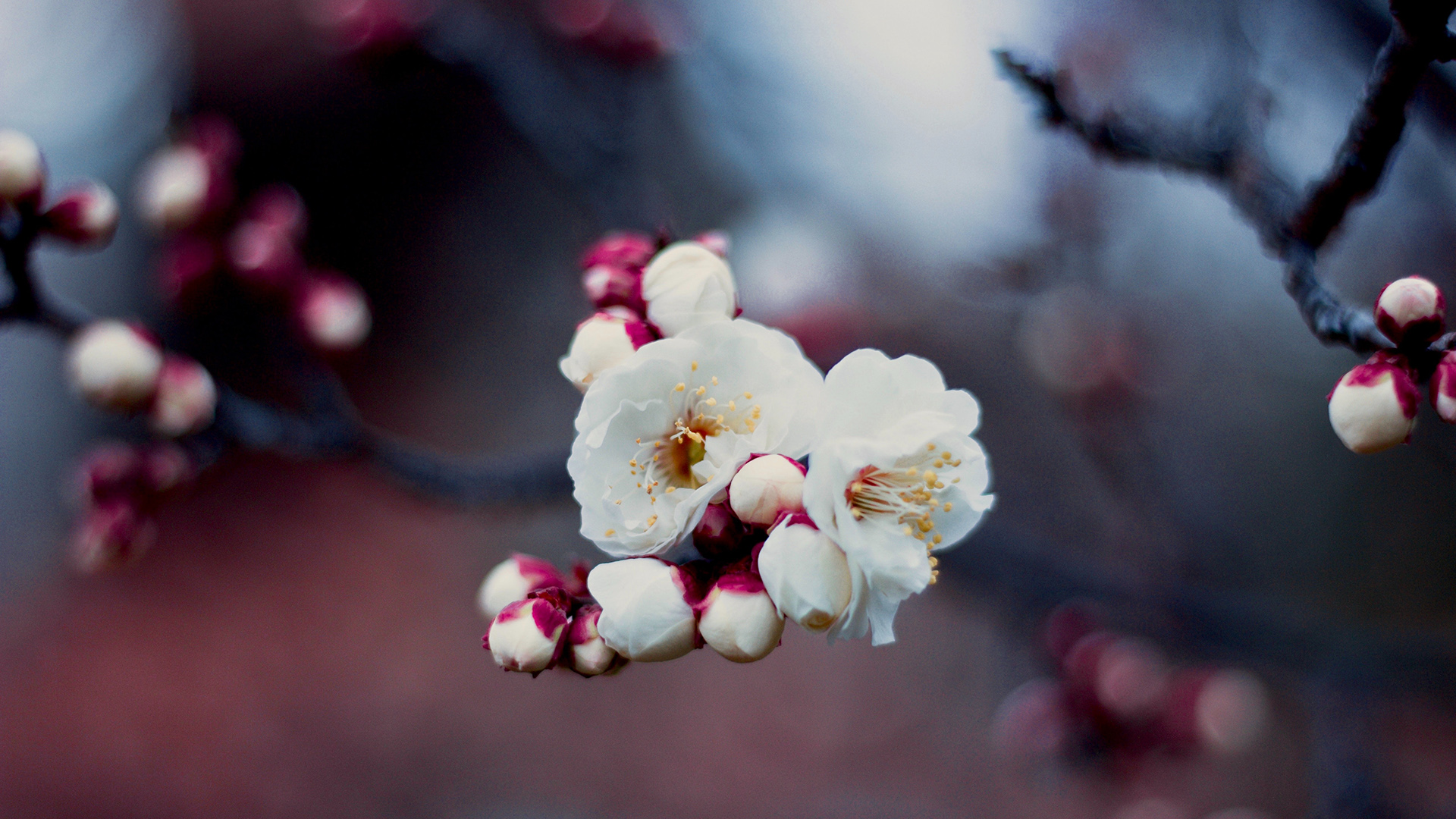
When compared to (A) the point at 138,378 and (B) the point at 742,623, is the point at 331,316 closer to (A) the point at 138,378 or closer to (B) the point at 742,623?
(A) the point at 138,378

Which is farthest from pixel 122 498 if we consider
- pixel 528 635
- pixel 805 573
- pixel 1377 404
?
pixel 1377 404

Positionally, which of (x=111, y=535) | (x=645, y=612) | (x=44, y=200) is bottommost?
(x=111, y=535)

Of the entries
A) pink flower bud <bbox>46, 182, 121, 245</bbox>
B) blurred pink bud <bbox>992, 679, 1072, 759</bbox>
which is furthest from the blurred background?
pink flower bud <bbox>46, 182, 121, 245</bbox>

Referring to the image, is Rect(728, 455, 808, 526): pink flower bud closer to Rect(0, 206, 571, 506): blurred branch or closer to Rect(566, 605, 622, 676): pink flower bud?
Rect(566, 605, 622, 676): pink flower bud

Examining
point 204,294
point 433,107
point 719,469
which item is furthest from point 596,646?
point 433,107

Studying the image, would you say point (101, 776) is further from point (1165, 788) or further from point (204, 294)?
point (1165, 788)
